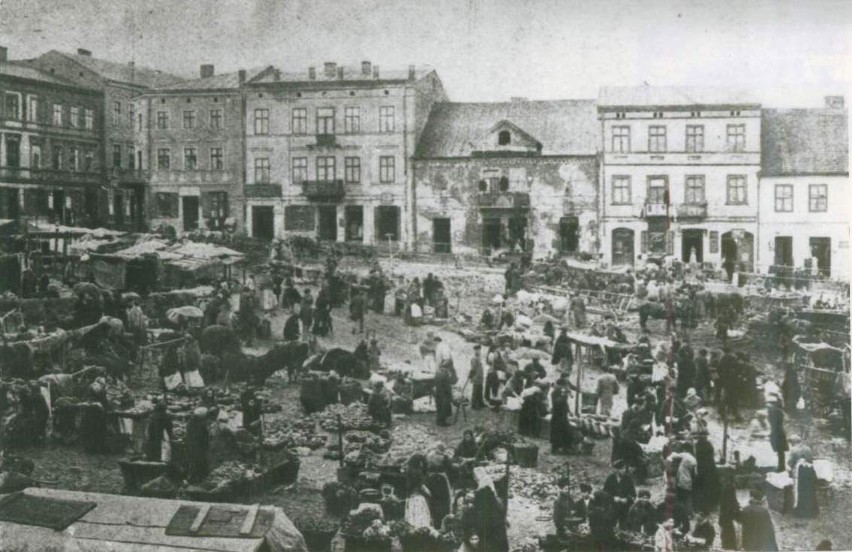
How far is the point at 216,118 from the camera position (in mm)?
6965

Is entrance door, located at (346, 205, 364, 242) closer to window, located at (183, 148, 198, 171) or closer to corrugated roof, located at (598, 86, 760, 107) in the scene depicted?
window, located at (183, 148, 198, 171)

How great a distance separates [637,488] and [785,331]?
6.08 ft

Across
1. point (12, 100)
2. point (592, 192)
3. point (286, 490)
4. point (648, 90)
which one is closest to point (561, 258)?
point (592, 192)

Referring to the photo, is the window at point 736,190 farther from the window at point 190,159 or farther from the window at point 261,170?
the window at point 190,159

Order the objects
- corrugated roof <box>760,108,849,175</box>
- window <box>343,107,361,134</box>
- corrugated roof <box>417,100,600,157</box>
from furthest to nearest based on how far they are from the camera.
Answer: window <box>343,107,361,134</box> < corrugated roof <box>417,100,600,157</box> < corrugated roof <box>760,108,849,175</box>

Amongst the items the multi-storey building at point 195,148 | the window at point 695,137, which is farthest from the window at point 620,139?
the multi-storey building at point 195,148

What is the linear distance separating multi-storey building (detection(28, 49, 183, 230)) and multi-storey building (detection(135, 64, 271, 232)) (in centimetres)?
7

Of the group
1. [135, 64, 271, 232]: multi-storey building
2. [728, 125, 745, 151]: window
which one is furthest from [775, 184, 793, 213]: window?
[135, 64, 271, 232]: multi-storey building

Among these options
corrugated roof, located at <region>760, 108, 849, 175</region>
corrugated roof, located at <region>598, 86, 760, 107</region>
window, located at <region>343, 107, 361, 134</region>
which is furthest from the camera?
window, located at <region>343, 107, 361, 134</region>

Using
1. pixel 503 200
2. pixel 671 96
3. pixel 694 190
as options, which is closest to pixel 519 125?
pixel 503 200

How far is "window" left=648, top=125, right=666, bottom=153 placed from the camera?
6.95 m

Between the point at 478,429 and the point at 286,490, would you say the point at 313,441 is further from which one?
the point at 478,429

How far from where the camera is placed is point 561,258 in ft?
22.6

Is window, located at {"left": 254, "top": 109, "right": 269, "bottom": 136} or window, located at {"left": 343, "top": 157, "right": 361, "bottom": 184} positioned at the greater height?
window, located at {"left": 254, "top": 109, "right": 269, "bottom": 136}
